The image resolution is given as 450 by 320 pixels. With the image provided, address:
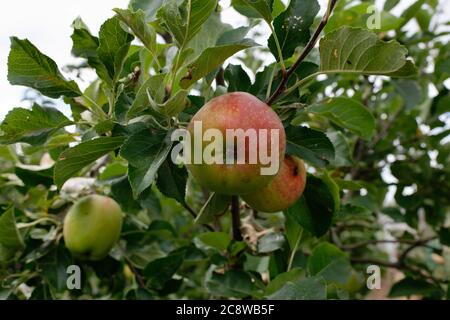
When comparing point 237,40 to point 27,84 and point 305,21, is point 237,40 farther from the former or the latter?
point 27,84

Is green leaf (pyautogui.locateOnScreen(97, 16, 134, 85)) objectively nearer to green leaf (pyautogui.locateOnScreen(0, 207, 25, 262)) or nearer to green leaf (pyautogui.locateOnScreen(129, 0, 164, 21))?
green leaf (pyautogui.locateOnScreen(129, 0, 164, 21))

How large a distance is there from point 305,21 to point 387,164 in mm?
1151

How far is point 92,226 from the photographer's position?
1.25 m

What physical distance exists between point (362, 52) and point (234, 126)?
0.24m

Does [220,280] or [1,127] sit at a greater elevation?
[1,127]

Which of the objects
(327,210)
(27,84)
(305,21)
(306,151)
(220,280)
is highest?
(305,21)

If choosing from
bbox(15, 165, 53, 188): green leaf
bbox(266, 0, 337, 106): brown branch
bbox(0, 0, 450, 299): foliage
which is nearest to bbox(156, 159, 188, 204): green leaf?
bbox(0, 0, 450, 299): foliage

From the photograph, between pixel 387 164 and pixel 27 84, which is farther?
pixel 387 164

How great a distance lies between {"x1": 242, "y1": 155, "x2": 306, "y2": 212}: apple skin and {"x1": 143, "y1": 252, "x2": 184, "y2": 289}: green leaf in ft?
1.51

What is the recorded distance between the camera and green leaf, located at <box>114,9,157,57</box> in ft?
2.63

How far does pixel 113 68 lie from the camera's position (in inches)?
35.6

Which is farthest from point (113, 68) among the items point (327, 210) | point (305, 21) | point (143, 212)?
point (143, 212)

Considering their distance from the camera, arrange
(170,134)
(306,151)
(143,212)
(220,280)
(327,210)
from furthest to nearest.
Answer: (143,212), (220,280), (327,210), (306,151), (170,134)

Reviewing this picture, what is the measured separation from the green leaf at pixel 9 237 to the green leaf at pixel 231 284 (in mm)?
484
